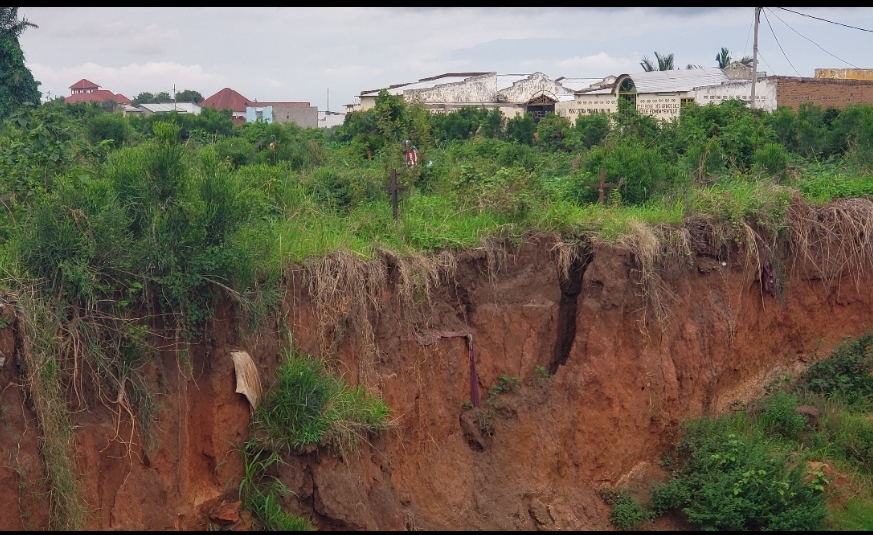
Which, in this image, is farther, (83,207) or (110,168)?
(110,168)

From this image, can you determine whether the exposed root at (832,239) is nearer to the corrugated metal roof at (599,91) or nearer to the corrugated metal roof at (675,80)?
the corrugated metal roof at (675,80)

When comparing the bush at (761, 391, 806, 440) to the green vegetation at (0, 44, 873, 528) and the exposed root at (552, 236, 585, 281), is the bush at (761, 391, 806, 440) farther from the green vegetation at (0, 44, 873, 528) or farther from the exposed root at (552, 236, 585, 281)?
the exposed root at (552, 236, 585, 281)

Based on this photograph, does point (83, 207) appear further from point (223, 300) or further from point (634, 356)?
point (634, 356)

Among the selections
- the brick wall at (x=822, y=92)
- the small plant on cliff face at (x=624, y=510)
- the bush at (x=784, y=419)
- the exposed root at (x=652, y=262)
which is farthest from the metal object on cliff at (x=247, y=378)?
the brick wall at (x=822, y=92)

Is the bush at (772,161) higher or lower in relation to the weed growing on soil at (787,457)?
higher

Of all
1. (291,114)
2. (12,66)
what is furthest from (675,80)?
(291,114)

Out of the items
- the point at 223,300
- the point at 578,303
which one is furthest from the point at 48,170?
the point at 578,303
